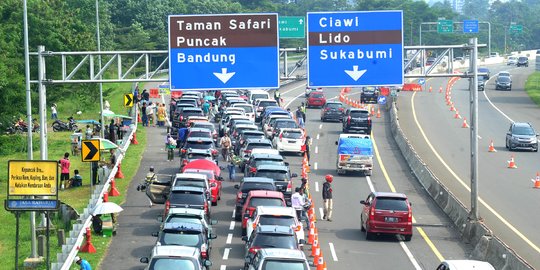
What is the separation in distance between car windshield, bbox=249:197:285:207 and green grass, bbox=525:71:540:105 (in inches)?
2499

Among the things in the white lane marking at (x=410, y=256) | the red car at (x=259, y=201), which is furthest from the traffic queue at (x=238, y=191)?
the white lane marking at (x=410, y=256)

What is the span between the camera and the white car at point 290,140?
191ft

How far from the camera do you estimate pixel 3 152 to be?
60188 millimetres

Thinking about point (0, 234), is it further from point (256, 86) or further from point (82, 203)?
point (256, 86)

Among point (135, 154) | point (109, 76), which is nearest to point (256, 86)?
point (135, 154)

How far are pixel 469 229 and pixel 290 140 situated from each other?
21625 millimetres

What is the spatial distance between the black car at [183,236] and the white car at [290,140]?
27.5 meters

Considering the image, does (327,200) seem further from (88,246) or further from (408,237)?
(88,246)

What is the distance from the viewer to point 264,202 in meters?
37.0

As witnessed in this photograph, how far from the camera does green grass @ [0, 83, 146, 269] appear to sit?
3516 cm

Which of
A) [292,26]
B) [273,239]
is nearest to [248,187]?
[273,239]

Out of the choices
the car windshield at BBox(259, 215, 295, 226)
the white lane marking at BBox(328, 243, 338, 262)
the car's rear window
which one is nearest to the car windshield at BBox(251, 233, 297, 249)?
the car windshield at BBox(259, 215, 295, 226)

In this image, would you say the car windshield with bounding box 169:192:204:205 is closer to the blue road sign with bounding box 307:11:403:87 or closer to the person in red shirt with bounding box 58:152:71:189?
the blue road sign with bounding box 307:11:403:87

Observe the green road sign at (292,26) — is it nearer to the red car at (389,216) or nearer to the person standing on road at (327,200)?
the person standing on road at (327,200)
